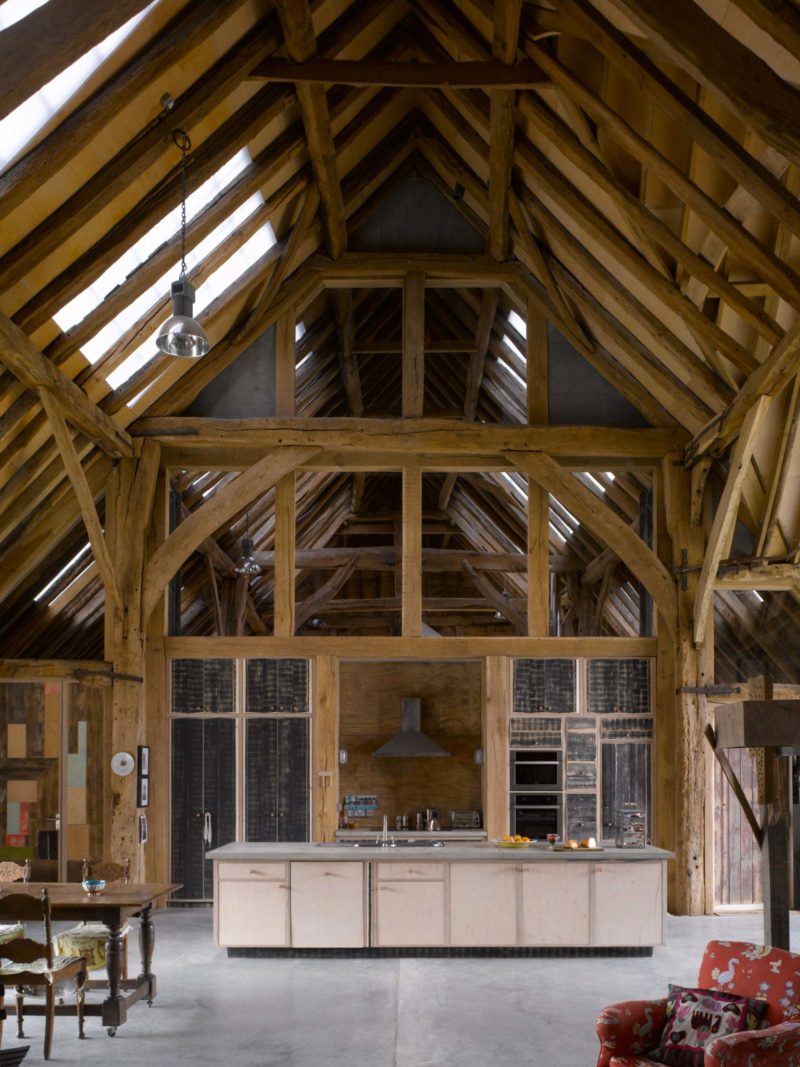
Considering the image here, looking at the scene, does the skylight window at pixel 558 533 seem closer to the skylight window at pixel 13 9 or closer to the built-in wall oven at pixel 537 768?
the built-in wall oven at pixel 537 768

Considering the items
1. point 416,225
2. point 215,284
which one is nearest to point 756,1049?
point 215,284

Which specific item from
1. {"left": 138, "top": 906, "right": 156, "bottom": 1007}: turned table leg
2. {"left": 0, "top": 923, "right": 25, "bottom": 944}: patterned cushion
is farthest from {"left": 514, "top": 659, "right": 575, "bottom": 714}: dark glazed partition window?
{"left": 0, "top": 923, "right": 25, "bottom": 944}: patterned cushion

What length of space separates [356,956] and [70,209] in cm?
582

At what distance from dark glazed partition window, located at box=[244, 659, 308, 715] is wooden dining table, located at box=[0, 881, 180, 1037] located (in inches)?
157

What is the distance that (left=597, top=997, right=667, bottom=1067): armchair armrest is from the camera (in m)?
5.36

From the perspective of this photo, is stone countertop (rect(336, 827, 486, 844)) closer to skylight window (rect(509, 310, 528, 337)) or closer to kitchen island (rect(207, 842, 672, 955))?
kitchen island (rect(207, 842, 672, 955))

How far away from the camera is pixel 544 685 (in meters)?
11.9

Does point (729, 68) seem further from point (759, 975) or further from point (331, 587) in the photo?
point (331, 587)

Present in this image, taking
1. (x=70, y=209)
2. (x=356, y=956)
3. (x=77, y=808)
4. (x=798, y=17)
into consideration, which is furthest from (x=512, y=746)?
(x=798, y=17)

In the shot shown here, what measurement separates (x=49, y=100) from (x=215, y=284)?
377cm

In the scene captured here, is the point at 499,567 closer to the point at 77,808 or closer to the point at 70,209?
the point at 77,808

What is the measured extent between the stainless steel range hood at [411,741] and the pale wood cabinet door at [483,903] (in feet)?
13.3

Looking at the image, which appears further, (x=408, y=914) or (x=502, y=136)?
(x=502, y=136)

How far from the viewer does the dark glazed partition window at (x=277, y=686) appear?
11805 mm
